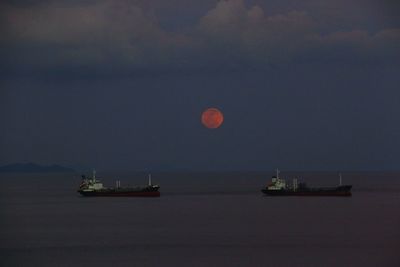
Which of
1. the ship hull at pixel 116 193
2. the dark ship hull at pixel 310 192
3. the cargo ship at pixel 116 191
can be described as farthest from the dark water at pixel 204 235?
the ship hull at pixel 116 193

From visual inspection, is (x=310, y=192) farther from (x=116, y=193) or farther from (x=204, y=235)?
(x=204, y=235)

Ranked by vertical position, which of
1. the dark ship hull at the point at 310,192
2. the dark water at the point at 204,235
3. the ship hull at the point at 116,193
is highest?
the ship hull at the point at 116,193

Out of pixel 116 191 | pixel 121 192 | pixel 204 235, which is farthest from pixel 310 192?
pixel 204 235

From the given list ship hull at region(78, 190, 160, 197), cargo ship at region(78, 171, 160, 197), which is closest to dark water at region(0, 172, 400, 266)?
cargo ship at region(78, 171, 160, 197)

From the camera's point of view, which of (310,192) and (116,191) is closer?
(310,192)

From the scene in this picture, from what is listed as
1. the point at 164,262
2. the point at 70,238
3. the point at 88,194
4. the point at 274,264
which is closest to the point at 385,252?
the point at 274,264

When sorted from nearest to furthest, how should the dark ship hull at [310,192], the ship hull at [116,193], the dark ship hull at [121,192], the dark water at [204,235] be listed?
the dark water at [204,235] < the dark ship hull at [310,192] < the dark ship hull at [121,192] < the ship hull at [116,193]

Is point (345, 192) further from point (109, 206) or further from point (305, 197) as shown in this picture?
point (109, 206)

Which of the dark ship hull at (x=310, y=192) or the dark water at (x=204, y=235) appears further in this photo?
the dark ship hull at (x=310, y=192)

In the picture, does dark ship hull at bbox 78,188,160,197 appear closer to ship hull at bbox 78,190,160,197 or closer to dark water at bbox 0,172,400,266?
ship hull at bbox 78,190,160,197

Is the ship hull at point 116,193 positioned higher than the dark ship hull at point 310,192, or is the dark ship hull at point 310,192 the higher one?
the ship hull at point 116,193

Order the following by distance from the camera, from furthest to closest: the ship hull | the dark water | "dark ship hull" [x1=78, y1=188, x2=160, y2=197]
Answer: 1. the ship hull
2. "dark ship hull" [x1=78, y1=188, x2=160, y2=197]
3. the dark water

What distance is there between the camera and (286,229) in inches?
2137

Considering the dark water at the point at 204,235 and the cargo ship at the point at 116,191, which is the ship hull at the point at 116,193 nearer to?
the cargo ship at the point at 116,191
